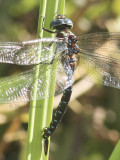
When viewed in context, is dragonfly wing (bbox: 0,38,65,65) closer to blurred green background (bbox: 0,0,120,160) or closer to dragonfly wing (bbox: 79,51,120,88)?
dragonfly wing (bbox: 79,51,120,88)

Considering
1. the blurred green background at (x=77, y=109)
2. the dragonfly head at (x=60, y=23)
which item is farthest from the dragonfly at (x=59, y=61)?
the blurred green background at (x=77, y=109)

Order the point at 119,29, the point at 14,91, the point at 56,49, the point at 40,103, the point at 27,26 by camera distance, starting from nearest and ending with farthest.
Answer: the point at 40,103 < the point at 14,91 < the point at 56,49 < the point at 119,29 < the point at 27,26

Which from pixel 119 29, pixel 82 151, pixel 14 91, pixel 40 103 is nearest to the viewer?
pixel 40 103

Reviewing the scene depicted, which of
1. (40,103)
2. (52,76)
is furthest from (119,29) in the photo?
(40,103)

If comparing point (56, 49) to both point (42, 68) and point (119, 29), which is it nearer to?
point (42, 68)

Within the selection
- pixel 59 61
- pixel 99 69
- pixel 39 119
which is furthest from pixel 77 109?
pixel 39 119

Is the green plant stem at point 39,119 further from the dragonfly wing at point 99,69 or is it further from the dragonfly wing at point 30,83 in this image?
the dragonfly wing at point 99,69

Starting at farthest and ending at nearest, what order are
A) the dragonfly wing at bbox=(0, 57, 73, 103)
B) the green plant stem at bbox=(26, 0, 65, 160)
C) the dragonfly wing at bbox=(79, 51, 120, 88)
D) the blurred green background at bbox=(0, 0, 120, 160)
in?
the blurred green background at bbox=(0, 0, 120, 160) < the dragonfly wing at bbox=(79, 51, 120, 88) < the dragonfly wing at bbox=(0, 57, 73, 103) < the green plant stem at bbox=(26, 0, 65, 160)

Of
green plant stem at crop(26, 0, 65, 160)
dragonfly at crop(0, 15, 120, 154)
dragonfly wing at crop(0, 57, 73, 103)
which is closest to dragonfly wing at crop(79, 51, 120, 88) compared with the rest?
dragonfly at crop(0, 15, 120, 154)
